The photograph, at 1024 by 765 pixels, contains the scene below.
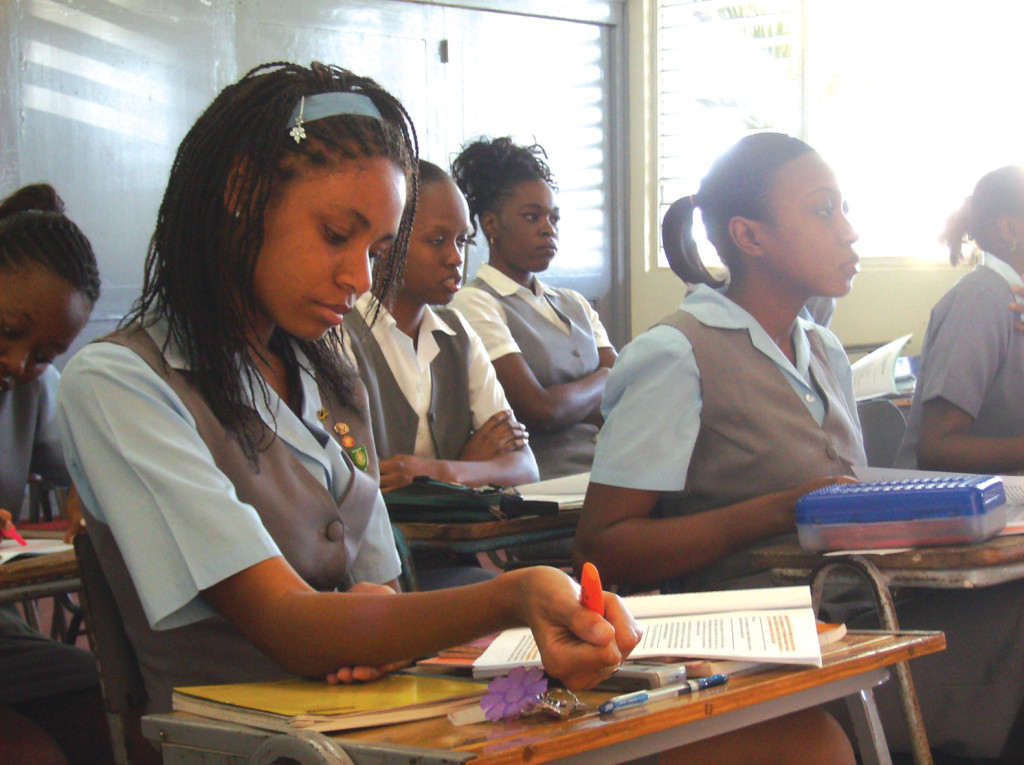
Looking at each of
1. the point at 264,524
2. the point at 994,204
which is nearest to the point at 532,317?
the point at 994,204

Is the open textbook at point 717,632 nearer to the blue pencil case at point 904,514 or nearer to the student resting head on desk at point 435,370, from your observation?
the blue pencil case at point 904,514

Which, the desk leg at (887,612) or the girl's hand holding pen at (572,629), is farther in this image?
the desk leg at (887,612)

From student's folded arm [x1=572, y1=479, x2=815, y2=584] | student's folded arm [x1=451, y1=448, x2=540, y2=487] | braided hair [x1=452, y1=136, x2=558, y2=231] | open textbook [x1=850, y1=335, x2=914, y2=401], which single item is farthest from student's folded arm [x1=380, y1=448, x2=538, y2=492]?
open textbook [x1=850, y1=335, x2=914, y2=401]

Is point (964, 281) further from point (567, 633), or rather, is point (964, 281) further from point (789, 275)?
point (567, 633)

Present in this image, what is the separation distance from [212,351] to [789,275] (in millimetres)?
1155

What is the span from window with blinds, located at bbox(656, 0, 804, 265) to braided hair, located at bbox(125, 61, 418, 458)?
4.39m

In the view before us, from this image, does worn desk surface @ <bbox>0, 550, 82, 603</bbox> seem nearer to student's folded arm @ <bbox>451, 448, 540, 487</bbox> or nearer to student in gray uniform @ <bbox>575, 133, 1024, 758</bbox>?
student in gray uniform @ <bbox>575, 133, 1024, 758</bbox>

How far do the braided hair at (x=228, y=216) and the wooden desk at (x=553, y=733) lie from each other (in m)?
0.42

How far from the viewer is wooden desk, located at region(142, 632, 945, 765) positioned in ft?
2.34

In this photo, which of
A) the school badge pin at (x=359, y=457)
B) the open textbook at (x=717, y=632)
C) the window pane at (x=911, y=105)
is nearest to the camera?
the open textbook at (x=717, y=632)

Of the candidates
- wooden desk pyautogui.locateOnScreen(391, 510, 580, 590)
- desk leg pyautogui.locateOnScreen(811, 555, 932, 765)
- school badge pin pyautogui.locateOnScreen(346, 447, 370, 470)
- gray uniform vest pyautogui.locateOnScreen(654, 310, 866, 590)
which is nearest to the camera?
desk leg pyautogui.locateOnScreen(811, 555, 932, 765)

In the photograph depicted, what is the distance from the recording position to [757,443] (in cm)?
177

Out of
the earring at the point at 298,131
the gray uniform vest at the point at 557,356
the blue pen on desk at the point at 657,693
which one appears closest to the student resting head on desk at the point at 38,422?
the earring at the point at 298,131

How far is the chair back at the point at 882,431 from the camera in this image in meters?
2.78
